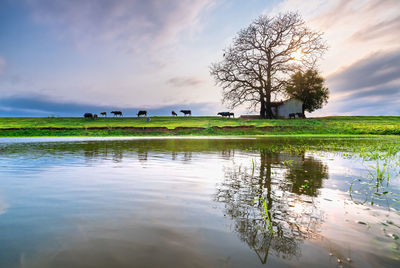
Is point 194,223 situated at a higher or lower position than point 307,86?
lower

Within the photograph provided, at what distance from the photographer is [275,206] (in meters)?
4.03

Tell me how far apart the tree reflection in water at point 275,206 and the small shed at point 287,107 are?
55.8 m

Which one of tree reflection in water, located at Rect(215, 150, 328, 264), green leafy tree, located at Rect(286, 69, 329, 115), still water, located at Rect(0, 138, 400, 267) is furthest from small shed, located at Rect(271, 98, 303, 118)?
still water, located at Rect(0, 138, 400, 267)

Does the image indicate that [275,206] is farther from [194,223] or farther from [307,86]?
[307,86]

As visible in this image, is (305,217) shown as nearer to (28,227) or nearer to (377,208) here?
(377,208)

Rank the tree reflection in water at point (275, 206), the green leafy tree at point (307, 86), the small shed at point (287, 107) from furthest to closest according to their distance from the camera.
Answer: the small shed at point (287, 107)
the green leafy tree at point (307, 86)
the tree reflection in water at point (275, 206)

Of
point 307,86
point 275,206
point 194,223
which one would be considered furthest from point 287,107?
point 194,223

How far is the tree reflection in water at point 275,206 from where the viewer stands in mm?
2756

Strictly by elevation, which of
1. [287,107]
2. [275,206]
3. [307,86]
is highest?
[307,86]

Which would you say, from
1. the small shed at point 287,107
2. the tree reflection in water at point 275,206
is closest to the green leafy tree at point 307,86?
the small shed at point 287,107

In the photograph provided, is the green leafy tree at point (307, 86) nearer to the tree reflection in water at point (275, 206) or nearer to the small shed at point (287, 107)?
the small shed at point (287, 107)

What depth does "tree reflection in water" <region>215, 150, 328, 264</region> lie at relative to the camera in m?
2.76

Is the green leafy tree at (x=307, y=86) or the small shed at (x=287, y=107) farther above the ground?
the green leafy tree at (x=307, y=86)

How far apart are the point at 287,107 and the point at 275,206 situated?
61.5 metres
